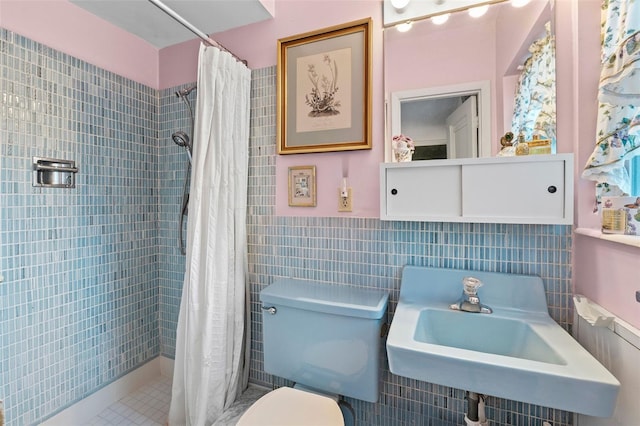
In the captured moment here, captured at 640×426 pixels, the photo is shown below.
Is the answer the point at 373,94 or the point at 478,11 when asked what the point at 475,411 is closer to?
the point at 373,94

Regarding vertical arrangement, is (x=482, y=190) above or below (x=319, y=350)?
above

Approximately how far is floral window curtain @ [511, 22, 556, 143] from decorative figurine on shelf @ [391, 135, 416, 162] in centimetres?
39

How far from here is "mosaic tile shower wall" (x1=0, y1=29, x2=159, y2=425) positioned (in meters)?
1.25

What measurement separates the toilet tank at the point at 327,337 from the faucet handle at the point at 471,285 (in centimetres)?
33

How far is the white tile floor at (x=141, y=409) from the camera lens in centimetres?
152

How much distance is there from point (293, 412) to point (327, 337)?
0.94 ft

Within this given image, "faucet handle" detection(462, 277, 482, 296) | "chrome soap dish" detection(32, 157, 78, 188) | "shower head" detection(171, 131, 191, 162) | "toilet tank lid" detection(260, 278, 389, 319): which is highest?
"shower head" detection(171, 131, 191, 162)

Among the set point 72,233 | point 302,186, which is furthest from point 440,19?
point 72,233

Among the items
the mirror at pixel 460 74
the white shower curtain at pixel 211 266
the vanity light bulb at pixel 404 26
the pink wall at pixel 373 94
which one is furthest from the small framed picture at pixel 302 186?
the vanity light bulb at pixel 404 26

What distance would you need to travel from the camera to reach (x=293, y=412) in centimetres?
103

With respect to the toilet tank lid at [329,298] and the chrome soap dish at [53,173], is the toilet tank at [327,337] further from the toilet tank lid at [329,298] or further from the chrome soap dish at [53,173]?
the chrome soap dish at [53,173]

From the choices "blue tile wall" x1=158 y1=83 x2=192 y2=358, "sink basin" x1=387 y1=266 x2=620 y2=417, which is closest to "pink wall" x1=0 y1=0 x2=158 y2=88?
"blue tile wall" x1=158 y1=83 x2=192 y2=358

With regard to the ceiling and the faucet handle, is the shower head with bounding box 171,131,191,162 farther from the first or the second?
the faucet handle

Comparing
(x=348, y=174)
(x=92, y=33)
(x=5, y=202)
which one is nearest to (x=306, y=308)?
(x=348, y=174)
